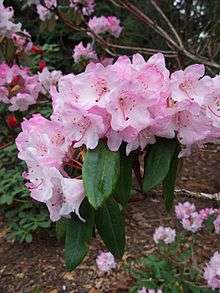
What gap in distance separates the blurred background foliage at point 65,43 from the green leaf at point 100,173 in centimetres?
114

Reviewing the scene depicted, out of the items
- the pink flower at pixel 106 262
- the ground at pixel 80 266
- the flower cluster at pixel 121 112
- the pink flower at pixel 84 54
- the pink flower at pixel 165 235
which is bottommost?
the ground at pixel 80 266

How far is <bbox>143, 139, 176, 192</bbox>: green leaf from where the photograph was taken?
939 millimetres

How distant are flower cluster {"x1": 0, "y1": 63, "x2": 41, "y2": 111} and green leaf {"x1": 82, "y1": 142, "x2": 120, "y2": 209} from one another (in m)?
1.28

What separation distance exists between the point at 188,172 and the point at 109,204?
3.28 meters

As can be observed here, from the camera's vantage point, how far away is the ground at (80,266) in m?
2.96

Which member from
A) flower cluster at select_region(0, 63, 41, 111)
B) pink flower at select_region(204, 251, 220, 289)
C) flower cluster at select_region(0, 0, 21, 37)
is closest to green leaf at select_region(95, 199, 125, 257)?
pink flower at select_region(204, 251, 220, 289)

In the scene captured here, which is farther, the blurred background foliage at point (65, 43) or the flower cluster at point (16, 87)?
the blurred background foliage at point (65, 43)

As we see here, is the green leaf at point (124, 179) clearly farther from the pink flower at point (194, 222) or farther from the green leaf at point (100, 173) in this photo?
the pink flower at point (194, 222)

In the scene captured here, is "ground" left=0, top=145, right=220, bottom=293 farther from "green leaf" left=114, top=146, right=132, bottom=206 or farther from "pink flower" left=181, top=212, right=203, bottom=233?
"green leaf" left=114, top=146, right=132, bottom=206

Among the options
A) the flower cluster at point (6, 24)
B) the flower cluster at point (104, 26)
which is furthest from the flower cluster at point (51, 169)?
the flower cluster at point (104, 26)

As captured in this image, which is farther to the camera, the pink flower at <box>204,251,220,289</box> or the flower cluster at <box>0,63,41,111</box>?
the flower cluster at <box>0,63,41,111</box>

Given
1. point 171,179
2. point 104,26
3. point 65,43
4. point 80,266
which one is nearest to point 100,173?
point 171,179

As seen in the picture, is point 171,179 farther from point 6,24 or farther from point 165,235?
point 165,235

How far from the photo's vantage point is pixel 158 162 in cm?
94
